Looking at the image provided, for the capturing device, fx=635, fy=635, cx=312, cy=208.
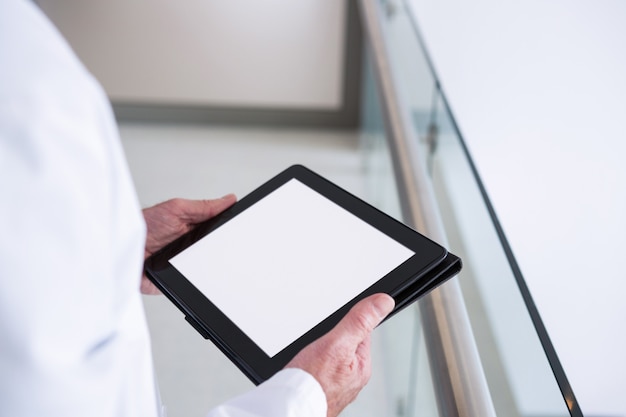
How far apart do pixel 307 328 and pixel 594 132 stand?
0.71 metres

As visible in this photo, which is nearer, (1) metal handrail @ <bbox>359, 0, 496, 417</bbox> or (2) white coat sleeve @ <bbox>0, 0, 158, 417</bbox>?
(2) white coat sleeve @ <bbox>0, 0, 158, 417</bbox>

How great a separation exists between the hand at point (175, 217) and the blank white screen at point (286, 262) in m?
0.05

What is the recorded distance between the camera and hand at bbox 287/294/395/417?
2.43 feet

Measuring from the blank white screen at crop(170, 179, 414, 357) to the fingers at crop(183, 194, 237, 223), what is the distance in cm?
5

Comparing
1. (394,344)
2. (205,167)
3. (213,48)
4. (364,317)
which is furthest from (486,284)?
(213,48)

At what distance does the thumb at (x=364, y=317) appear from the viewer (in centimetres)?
74

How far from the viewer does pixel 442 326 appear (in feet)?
2.95

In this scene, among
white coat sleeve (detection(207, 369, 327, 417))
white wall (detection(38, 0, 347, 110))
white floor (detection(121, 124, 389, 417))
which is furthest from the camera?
white wall (detection(38, 0, 347, 110))

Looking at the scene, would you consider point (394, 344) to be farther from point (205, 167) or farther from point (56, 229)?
point (205, 167)

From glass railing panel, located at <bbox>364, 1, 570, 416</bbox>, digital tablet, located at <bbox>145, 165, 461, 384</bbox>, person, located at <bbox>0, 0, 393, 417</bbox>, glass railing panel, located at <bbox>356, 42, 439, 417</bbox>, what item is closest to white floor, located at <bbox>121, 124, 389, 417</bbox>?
glass railing panel, located at <bbox>356, 42, 439, 417</bbox>

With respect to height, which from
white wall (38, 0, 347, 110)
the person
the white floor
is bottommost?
the white floor

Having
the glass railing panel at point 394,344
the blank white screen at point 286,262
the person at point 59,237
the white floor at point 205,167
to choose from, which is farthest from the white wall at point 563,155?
the white floor at point 205,167

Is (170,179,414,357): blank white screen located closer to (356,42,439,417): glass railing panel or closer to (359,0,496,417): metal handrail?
(359,0,496,417): metal handrail

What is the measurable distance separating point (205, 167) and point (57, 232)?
7.94ft
